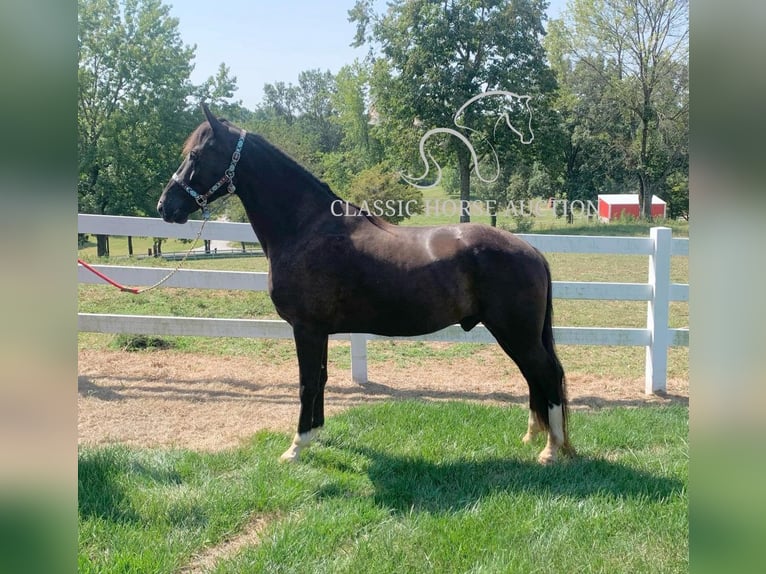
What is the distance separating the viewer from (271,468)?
3.29 meters

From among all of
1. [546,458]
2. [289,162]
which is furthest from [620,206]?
[289,162]

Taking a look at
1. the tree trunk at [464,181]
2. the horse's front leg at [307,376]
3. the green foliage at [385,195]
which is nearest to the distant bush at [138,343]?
the green foliage at [385,195]

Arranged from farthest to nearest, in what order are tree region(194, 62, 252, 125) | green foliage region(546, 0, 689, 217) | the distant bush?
tree region(194, 62, 252, 125), the distant bush, green foliage region(546, 0, 689, 217)

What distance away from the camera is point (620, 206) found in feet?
15.5

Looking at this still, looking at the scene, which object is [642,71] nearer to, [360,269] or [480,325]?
[480,325]

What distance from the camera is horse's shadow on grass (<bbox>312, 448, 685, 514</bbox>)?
9.73 ft

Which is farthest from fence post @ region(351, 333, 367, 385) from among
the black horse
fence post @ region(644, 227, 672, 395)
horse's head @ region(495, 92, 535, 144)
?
fence post @ region(644, 227, 672, 395)

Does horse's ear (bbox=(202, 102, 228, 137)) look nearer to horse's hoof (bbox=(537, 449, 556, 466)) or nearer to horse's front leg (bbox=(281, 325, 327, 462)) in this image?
horse's front leg (bbox=(281, 325, 327, 462))

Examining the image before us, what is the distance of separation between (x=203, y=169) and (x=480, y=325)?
306 cm

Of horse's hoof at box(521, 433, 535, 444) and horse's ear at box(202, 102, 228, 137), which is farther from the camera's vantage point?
horse's hoof at box(521, 433, 535, 444)

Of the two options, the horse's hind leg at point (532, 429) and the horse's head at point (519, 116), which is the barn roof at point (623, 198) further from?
the horse's hind leg at point (532, 429)

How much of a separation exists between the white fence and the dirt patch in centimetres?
38
